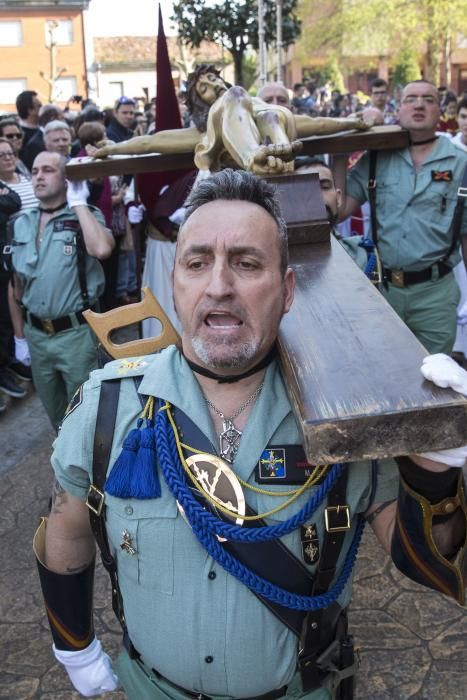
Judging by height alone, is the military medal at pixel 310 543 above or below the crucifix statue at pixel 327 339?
below

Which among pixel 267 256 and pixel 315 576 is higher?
pixel 267 256

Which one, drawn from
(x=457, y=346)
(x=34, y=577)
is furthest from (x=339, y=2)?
(x=34, y=577)

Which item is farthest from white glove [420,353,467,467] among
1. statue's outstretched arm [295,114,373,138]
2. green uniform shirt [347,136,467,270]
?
green uniform shirt [347,136,467,270]

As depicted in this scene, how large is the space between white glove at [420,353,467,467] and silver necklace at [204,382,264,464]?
17.1 inches

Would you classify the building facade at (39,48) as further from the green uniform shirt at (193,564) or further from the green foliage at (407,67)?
the green uniform shirt at (193,564)

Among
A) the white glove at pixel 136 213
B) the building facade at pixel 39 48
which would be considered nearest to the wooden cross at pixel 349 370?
the white glove at pixel 136 213

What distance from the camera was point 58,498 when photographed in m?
1.72

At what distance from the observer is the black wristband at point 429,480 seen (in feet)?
4.50

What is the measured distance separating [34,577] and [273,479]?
7.88 feet

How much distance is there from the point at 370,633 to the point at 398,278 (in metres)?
2.07

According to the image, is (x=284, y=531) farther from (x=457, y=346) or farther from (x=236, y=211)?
(x=457, y=346)

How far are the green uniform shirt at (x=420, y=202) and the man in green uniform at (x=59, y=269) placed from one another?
1669mm

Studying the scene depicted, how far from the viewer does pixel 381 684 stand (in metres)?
2.83

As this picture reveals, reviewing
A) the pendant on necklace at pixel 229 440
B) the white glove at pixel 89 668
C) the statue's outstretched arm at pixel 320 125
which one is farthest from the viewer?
the statue's outstretched arm at pixel 320 125
